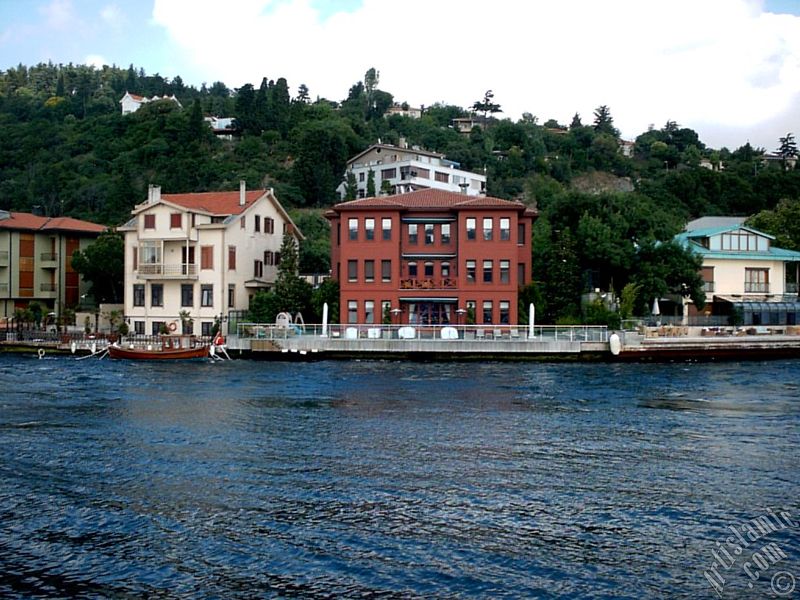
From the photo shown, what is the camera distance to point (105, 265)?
63031 mm

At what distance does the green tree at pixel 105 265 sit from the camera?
6319 cm

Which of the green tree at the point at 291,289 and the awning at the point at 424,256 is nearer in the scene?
the green tree at the point at 291,289

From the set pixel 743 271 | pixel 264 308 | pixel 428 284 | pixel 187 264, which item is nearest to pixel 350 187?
pixel 187 264

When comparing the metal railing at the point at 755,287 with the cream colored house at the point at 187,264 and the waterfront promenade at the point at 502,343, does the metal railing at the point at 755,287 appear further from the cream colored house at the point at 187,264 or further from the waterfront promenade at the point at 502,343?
the cream colored house at the point at 187,264

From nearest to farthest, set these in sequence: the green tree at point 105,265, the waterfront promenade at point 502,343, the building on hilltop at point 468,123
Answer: the waterfront promenade at point 502,343 < the green tree at point 105,265 < the building on hilltop at point 468,123

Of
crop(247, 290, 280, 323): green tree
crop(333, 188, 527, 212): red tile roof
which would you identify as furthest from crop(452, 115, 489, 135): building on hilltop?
crop(247, 290, 280, 323): green tree

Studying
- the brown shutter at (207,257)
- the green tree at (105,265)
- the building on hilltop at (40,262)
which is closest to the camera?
the brown shutter at (207,257)

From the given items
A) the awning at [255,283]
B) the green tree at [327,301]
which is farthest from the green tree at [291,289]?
the awning at [255,283]

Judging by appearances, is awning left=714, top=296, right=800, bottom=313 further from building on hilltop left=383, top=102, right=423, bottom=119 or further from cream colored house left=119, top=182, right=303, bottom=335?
building on hilltop left=383, top=102, right=423, bottom=119

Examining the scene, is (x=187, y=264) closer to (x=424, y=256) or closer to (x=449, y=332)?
(x=424, y=256)

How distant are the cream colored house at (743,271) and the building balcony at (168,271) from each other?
3463cm

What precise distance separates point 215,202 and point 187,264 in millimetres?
6229

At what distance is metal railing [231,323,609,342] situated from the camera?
47.9m

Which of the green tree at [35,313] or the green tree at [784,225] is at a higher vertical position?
the green tree at [784,225]
